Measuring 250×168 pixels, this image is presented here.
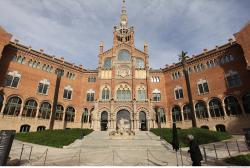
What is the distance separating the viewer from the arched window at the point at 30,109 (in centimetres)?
3013

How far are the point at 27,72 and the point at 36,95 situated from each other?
4.61 m

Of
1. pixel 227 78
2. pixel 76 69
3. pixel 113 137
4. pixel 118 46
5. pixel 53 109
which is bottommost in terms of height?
pixel 113 137

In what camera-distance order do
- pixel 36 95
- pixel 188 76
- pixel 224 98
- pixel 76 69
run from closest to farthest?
pixel 224 98, pixel 36 95, pixel 188 76, pixel 76 69

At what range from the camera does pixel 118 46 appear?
41719mm

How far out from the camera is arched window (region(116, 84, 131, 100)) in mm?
36906

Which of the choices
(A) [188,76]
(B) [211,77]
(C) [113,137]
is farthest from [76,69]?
(B) [211,77]

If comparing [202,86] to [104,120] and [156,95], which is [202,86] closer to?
[156,95]

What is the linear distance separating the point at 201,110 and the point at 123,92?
1608 centimetres

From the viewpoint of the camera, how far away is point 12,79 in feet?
97.1

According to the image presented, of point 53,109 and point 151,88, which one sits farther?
point 151,88

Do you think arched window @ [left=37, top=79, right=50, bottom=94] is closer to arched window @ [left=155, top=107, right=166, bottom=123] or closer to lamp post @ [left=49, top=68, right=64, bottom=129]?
lamp post @ [left=49, top=68, right=64, bottom=129]

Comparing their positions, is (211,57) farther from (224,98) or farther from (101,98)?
(101,98)

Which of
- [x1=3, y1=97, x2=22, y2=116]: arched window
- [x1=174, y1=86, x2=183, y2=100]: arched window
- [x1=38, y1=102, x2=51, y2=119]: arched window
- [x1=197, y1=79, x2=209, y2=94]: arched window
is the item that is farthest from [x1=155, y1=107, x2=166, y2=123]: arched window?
[x1=3, y1=97, x2=22, y2=116]: arched window

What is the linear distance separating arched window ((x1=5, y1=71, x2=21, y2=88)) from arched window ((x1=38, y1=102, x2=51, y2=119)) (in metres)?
6.03
